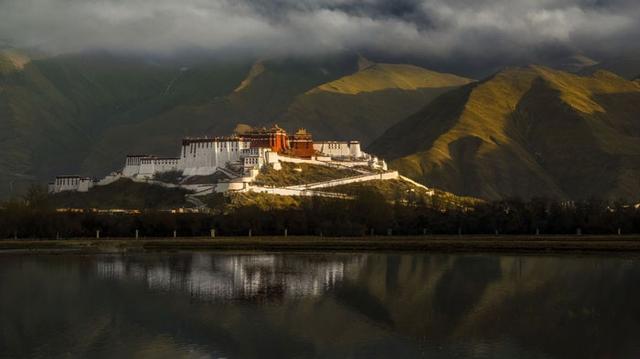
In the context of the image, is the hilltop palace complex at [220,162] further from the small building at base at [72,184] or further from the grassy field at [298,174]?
the grassy field at [298,174]

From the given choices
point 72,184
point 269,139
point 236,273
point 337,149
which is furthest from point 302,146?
point 236,273

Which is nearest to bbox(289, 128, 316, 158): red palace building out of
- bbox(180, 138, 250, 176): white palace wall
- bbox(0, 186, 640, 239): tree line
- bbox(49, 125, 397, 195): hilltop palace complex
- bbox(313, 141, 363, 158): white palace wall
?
bbox(49, 125, 397, 195): hilltop palace complex

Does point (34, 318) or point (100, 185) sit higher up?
point (100, 185)

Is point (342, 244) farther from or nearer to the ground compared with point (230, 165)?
nearer to the ground

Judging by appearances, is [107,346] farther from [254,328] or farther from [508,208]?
→ [508,208]

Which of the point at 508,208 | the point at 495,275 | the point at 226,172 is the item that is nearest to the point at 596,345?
the point at 495,275

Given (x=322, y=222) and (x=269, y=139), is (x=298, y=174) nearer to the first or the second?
(x=269, y=139)

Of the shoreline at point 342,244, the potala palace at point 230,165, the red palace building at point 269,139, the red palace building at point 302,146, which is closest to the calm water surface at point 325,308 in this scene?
the shoreline at point 342,244

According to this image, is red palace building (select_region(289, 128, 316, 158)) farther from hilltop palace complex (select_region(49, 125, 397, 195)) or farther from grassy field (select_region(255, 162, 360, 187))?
→ grassy field (select_region(255, 162, 360, 187))
